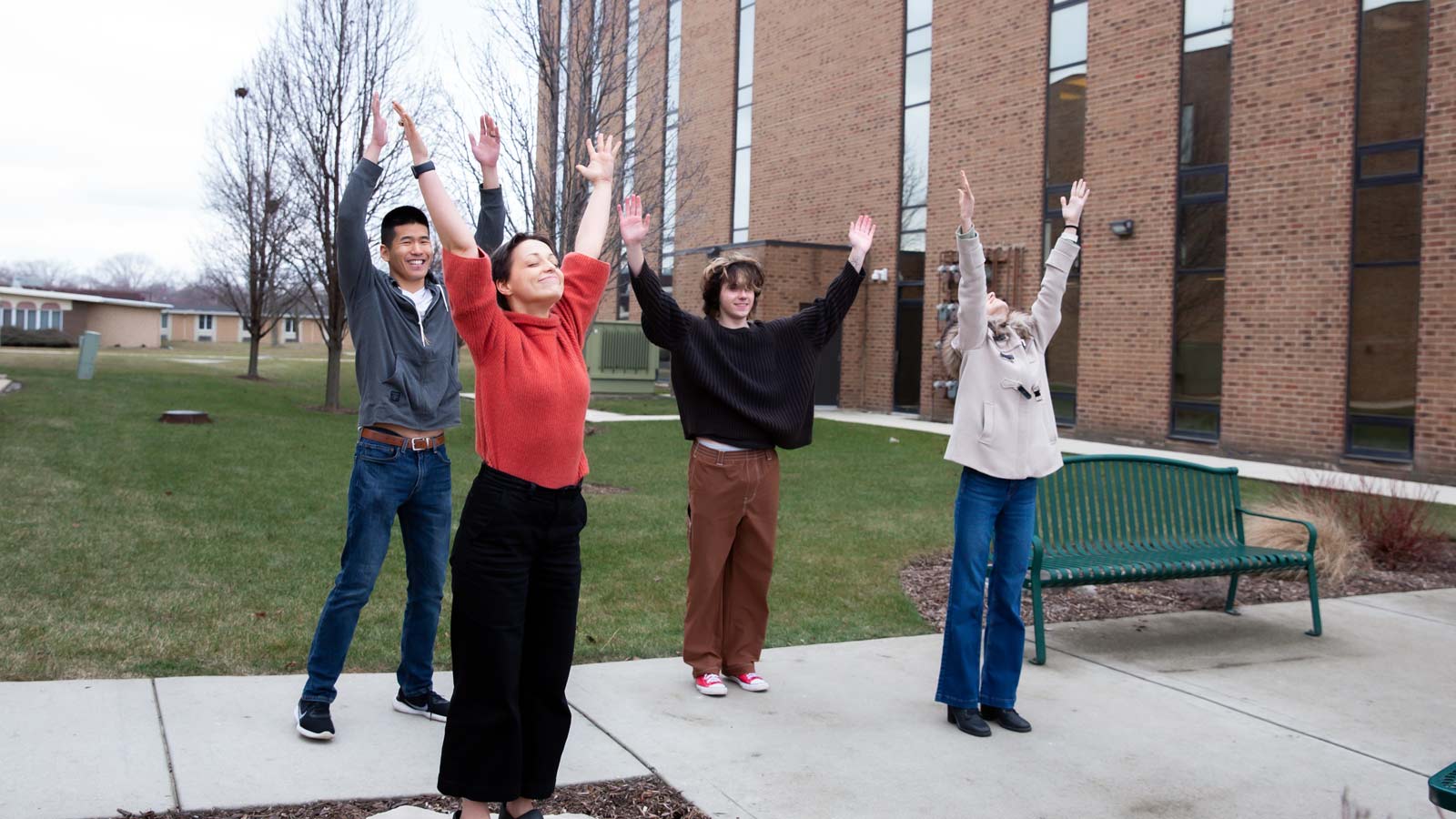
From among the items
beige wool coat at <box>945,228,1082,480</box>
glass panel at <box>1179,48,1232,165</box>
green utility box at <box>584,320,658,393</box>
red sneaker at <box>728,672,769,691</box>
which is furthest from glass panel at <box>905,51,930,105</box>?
red sneaker at <box>728,672,769,691</box>

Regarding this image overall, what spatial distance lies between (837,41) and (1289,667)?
20.8m

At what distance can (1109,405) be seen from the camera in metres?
17.9

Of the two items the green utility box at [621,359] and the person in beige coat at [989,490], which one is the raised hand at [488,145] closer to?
the person in beige coat at [989,490]

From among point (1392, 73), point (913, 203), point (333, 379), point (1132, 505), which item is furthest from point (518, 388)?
point (913, 203)

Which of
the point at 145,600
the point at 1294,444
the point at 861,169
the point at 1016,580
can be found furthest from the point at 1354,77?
the point at 145,600

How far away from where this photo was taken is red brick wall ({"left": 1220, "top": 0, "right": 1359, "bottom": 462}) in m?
14.8

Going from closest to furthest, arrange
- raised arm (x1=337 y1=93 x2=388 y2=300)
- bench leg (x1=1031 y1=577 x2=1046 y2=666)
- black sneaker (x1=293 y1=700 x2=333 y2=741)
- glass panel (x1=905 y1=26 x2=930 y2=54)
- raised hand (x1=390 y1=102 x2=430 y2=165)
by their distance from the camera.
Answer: raised hand (x1=390 y1=102 x2=430 y2=165)
raised arm (x1=337 y1=93 x2=388 y2=300)
black sneaker (x1=293 y1=700 x2=333 y2=741)
bench leg (x1=1031 y1=577 x2=1046 y2=666)
glass panel (x1=905 y1=26 x2=930 y2=54)

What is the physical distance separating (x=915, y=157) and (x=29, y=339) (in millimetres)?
46245

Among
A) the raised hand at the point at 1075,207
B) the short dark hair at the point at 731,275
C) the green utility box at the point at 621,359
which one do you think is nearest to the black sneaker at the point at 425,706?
the short dark hair at the point at 731,275

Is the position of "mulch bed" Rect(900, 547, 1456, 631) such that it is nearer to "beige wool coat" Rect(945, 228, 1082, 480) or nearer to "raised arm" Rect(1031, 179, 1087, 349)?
"beige wool coat" Rect(945, 228, 1082, 480)

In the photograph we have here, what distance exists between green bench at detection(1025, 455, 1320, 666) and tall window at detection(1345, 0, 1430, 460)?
8.68 meters

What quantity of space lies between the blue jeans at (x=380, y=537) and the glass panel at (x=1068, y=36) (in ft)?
55.1

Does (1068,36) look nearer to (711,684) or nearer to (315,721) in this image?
(711,684)

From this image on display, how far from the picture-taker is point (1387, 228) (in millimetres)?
14328
